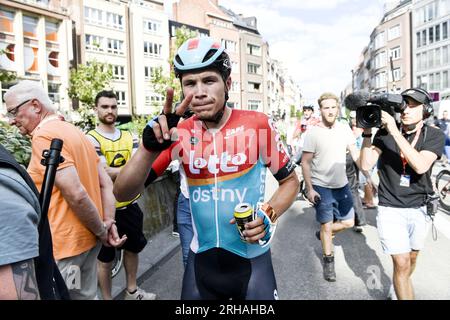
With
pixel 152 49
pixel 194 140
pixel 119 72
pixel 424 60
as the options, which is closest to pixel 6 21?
pixel 119 72

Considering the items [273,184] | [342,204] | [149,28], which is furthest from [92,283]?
[149,28]

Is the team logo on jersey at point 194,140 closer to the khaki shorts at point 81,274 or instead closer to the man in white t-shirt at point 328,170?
the khaki shorts at point 81,274

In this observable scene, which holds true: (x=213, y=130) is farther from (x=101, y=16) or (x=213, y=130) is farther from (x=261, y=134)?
(x=101, y=16)

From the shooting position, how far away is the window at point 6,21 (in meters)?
30.8

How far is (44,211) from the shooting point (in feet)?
4.87

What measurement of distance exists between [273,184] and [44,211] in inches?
404

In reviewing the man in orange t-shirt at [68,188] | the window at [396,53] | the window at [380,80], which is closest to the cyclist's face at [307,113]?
the man in orange t-shirt at [68,188]

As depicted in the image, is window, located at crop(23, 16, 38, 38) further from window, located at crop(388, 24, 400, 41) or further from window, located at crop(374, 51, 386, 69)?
window, located at crop(374, 51, 386, 69)

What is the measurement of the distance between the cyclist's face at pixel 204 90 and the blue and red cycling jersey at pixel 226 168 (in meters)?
0.21

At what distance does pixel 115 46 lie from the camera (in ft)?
143

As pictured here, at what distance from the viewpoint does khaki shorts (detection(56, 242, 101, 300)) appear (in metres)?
2.65

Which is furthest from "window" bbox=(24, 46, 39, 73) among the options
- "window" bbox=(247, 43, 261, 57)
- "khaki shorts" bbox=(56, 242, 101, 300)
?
"window" bbox=(247, 43, 261, 57)

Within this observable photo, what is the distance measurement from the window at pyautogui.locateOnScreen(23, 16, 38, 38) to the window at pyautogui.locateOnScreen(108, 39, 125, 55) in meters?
10.2

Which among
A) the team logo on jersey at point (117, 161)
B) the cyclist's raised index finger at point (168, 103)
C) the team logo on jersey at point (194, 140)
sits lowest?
the team logo on jersey at point (117, 161)
